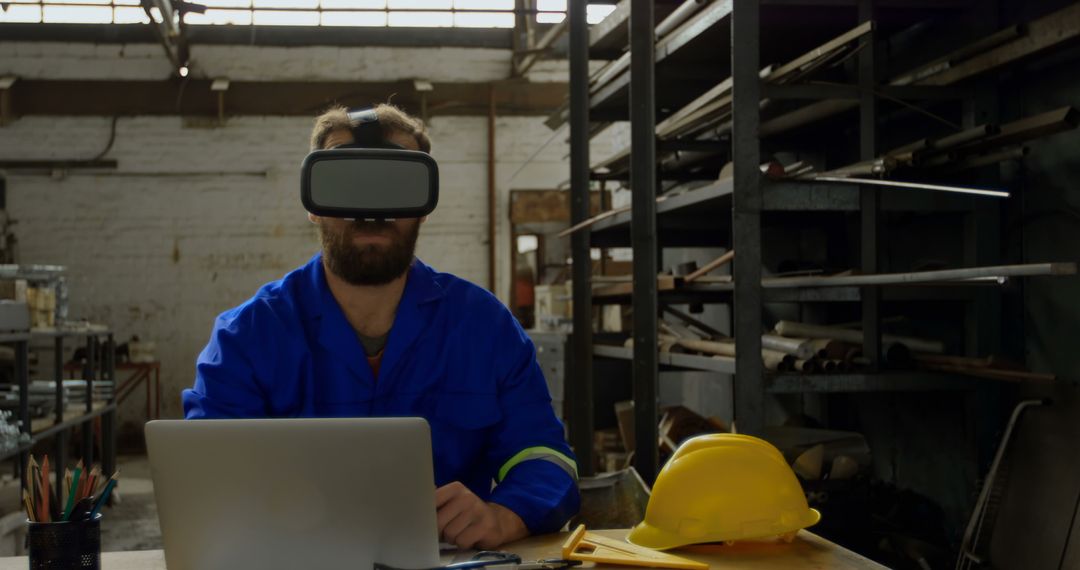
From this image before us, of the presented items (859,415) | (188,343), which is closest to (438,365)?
(859,415)

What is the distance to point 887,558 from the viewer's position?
306cm

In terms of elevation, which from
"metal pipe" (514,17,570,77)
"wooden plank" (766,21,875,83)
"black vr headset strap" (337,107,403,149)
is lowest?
"black vr headset strap" (337,107,403,149)

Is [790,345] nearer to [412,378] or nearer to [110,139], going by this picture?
[412,378]

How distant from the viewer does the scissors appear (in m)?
1.36

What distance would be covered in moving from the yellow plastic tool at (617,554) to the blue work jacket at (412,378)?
24cm

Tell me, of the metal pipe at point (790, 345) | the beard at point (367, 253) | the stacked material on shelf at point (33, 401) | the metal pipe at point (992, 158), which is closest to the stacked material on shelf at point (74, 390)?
the stacked material on shelf at point (33, 401)

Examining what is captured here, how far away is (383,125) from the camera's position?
1.68 meters

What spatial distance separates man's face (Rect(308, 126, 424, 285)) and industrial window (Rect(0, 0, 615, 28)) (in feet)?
22.6

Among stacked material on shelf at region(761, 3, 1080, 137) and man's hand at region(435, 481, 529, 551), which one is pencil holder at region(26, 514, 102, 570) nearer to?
man's hand at region(435, 481, 529, 551)

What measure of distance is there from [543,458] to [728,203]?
1.81 meters

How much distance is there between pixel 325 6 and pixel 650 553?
27.1ft

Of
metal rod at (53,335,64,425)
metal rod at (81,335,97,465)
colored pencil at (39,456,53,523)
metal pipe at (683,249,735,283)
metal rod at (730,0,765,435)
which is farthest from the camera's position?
metal rod at (81,335,97,465)

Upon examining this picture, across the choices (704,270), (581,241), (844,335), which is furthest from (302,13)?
(844,335)

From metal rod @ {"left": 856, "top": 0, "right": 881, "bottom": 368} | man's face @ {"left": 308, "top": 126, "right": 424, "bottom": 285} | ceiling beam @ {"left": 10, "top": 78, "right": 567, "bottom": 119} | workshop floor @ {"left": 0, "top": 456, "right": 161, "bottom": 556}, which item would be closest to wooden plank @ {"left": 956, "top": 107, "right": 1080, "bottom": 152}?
metal rod @ {"left": 856, "top": 0, "right": 881, "bottom": 368}
